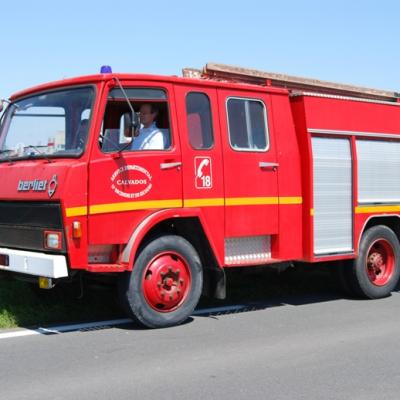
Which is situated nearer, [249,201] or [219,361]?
[219,361]

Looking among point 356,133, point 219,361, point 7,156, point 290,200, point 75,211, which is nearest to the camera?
point 219,361

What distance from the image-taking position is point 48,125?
7113 mm

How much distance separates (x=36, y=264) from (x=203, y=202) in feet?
6.34

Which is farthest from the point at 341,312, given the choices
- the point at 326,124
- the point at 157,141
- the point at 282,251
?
the point at 157,141

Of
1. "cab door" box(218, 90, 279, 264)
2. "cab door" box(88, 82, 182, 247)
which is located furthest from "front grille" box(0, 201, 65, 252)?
"cab door" box(218, 90, 279, 264)

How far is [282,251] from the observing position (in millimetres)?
7898

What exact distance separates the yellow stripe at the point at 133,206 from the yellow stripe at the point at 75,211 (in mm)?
75

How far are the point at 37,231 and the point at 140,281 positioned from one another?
1.17 meters

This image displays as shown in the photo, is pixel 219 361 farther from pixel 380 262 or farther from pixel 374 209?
pixel 380 262

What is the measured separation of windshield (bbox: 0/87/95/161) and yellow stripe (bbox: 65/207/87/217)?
0.57m

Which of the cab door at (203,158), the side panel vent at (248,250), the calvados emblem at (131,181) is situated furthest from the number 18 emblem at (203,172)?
the side panel vent at (248,250)

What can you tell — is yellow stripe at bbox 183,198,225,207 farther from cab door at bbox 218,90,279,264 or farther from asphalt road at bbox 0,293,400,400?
asphalt road at bbox 0,293,400,400

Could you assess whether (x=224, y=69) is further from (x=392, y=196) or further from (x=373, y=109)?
(x=392, y=196)

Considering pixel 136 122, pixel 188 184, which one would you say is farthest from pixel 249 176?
pixel 136 122
